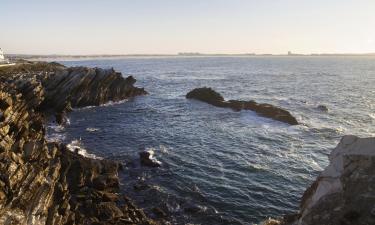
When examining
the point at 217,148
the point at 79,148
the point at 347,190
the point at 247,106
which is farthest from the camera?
the point at 247,106

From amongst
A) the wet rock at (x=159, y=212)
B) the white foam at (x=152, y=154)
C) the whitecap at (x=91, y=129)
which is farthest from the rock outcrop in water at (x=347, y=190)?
the whitecap at (x=91, y=129)

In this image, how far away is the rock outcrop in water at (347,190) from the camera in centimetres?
1476

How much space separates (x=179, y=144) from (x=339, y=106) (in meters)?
41.6

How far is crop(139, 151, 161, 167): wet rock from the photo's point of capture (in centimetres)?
3877

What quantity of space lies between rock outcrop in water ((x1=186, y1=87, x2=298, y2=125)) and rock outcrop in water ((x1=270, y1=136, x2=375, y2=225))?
4003 cm

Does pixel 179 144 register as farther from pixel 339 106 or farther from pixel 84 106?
pixel 339 106

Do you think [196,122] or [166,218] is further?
[196,122]

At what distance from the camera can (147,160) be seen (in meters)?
39.2

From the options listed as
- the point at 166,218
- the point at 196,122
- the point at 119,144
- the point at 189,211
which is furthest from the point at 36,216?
the point at 196,122

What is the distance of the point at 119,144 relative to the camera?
46000 mm

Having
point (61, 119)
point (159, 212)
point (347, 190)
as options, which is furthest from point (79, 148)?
point (347, 190)

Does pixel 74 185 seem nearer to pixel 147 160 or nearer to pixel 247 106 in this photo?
pixel 147 160

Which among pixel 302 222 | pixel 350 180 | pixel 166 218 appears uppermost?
pixel 350 180

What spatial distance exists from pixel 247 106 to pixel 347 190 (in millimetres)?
51011
